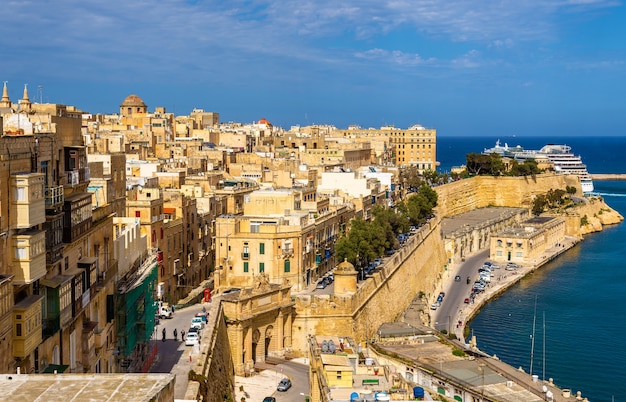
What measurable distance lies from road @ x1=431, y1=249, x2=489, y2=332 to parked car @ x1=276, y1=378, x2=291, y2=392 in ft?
39.2

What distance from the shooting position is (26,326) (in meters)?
11.5

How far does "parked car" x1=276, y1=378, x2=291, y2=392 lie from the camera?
21047 mm

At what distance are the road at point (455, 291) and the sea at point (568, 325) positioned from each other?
1.03 meters

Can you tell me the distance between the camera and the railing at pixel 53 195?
12875 millimetres

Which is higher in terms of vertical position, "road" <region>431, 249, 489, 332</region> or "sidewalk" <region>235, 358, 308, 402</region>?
"sidewalk" <region>235, 358, 308, 402</region>

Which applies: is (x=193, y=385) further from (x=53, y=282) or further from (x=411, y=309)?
(x=411, y=309)

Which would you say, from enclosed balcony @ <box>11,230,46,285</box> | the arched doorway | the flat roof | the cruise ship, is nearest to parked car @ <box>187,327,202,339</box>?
the arched doorway

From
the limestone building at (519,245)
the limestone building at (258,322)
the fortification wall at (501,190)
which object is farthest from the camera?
the fortification wall at (501,190)

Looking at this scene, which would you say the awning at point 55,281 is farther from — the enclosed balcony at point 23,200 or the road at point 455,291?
the road at point 455,291

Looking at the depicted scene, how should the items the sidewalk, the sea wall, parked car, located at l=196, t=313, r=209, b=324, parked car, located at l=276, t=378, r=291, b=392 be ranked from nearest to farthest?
the sidewalk → parked car, located at l=276, t=378, r=291, b=392 → parked car, located at l=196, t=313, r=209, b=324 → the sea wall

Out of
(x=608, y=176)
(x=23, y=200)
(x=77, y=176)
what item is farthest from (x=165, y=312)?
(x=608, y=176)

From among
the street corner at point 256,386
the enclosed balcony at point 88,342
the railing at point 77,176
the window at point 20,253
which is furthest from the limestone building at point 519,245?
the window at point 20,253

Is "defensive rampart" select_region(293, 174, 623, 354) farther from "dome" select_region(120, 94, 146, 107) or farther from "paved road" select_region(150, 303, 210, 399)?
"dome" select_region(120, 94, 146, 107)

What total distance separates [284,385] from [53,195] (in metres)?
9.96
